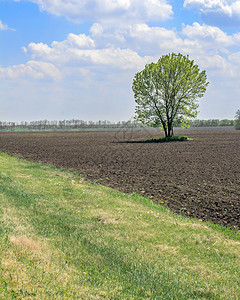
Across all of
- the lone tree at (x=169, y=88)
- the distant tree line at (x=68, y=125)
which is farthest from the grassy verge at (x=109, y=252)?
the distant tree line at (x=68, y=125)

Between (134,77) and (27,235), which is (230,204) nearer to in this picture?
(27,235)

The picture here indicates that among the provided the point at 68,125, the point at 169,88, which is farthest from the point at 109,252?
the point at 68,125

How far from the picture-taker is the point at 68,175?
18438 mm

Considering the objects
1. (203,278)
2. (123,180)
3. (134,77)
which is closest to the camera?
(203,278)

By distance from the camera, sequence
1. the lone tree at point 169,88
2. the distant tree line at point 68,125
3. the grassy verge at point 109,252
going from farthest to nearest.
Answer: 1. the distant tree line at point 68,125
2. the lone tree at point 169,88
3. the grassy verge at point 109,252

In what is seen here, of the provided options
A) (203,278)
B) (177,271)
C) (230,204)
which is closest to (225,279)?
(203,278)

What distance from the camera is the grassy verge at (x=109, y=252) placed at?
5820 mm

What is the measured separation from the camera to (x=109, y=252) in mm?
7387

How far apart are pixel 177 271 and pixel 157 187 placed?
29.1 feet

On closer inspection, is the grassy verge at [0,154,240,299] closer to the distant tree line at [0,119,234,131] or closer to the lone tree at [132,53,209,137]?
the lone tree at [132,53,209,137]

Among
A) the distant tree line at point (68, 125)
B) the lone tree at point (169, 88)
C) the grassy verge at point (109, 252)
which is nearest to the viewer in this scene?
the grassy verge at point (109, 252)

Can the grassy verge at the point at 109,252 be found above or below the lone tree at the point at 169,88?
below

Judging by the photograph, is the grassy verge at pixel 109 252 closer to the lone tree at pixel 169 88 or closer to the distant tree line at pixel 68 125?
the lone tree at pixel 169 88

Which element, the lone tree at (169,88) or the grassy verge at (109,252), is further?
the lone tree at (169,88)
